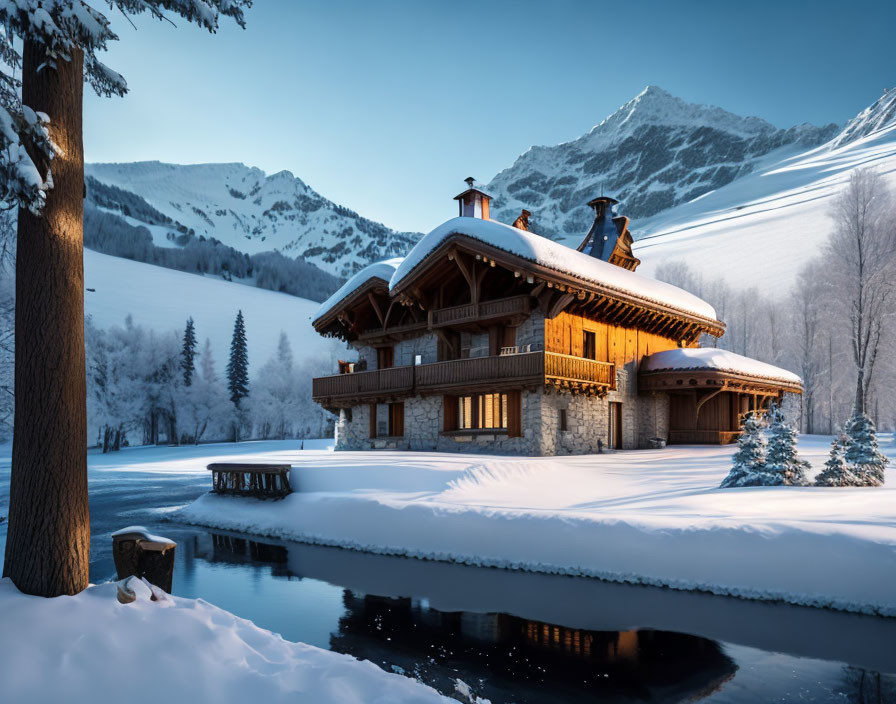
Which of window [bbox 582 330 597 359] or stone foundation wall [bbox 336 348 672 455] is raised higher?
window [bbox 582 330 597 359]

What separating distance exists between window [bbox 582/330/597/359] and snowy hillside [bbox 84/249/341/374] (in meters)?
65.8

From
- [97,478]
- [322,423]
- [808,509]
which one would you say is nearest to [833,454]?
[808,509]

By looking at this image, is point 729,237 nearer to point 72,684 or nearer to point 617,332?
point 617,332

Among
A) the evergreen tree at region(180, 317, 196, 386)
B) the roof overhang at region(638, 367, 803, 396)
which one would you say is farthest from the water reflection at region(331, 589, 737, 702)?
the evergreen tree at region(180, 317, 196, 386)

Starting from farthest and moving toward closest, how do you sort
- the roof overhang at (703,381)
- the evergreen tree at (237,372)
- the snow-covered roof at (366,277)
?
the evergreen tree at (237,372)
the snow-covered roof at (366,277)
the roof overhang at (703,381)

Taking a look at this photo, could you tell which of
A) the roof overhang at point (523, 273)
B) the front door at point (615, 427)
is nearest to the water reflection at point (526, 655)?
the roof overhang at point (523, 273)

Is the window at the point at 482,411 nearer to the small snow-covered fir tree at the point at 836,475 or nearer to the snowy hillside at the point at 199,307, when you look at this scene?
the small snow-covered fir tree at the point at 836,475

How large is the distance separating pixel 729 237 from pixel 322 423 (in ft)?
208

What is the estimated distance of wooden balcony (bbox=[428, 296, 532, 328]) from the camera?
22.5 m

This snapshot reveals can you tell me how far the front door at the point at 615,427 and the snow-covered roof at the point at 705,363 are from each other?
8.04 feet

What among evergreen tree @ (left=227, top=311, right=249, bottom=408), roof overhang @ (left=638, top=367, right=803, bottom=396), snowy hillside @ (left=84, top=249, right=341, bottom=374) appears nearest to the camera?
roof overhang @ (left=638, top=367, right=803, bottom=396)

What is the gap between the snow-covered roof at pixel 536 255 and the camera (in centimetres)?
2106

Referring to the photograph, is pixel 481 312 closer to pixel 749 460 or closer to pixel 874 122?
pixel 749 460

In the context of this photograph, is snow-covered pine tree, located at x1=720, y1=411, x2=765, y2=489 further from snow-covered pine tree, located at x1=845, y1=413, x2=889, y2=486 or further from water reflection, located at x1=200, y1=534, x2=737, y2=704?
water reflection, located at x1=200, y1=534, x2=737, y2=704
